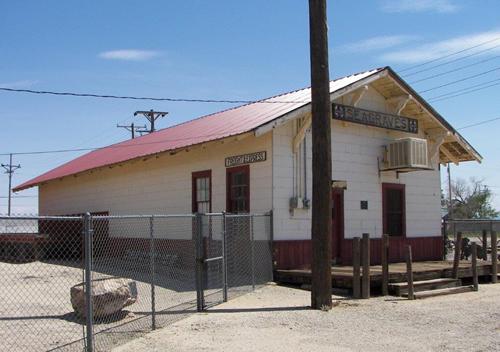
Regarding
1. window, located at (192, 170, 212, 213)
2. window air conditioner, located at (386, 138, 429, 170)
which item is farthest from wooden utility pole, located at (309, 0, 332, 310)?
window air conditioner, located at (386, 138, 429, 170)

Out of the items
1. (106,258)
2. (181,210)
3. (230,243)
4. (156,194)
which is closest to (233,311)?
(230,243)

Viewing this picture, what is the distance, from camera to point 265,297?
12680mm

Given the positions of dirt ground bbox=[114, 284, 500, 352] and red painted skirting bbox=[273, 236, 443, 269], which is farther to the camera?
red painted skirting bbox=[273, 236, 443, 269]

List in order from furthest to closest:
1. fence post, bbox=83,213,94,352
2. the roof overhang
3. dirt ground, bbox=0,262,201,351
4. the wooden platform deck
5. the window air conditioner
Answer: the window air conditioner < the roof overhang < the wooden platform deck < dirt ground, bbox=0,262,201,351 < fence post, bbox=83,213,94,352

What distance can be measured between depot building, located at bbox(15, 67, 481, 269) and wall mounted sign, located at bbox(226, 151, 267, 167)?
0.09 feet

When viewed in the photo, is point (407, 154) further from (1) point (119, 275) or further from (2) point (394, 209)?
(1) point (119, 275)

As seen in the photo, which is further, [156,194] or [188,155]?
[156,194]

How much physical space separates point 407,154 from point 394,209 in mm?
2141

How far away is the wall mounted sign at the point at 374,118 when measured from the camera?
16.2 meters

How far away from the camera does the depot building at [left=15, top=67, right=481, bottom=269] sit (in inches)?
590

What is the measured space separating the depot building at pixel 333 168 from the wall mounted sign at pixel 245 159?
3cm

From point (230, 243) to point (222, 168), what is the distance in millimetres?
2186

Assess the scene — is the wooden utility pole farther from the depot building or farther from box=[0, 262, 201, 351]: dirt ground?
box=[0, 262, 201, 351]: dirt ground

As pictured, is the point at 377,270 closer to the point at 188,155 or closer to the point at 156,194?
the point at 188,155
